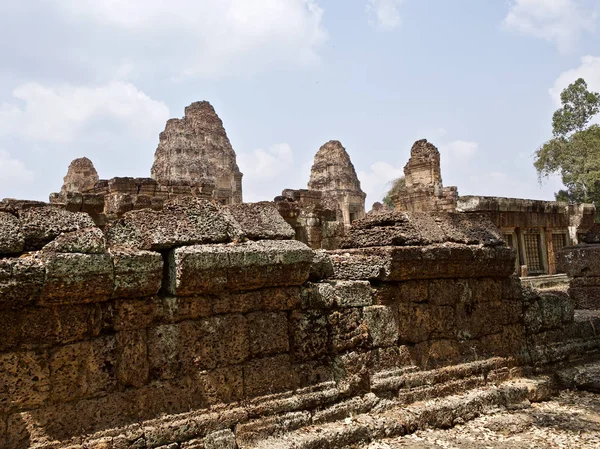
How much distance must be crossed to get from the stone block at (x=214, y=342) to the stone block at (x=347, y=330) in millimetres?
826

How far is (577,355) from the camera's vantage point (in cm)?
645

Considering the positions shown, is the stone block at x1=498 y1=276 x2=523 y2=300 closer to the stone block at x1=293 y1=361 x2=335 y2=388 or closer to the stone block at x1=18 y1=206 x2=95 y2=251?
the stone block at x1=293 y1=361 x2=335 y2=388

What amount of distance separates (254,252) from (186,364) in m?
0.91

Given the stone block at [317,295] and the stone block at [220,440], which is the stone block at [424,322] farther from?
the stone block at [220,440]

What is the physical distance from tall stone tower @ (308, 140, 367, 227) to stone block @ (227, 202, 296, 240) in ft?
99.8

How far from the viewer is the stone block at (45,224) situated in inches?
134

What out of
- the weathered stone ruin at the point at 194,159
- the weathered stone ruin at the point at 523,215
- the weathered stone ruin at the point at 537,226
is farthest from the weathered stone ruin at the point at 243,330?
the weathered stone ruin at the point at 194,159

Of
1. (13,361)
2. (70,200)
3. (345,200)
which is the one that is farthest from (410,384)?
(345,200)

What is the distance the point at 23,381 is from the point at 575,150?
35.5 metres

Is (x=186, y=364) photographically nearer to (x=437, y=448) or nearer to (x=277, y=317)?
(x=277, y=317)

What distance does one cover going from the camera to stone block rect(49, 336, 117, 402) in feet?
11.0

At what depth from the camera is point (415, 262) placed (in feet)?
16.6

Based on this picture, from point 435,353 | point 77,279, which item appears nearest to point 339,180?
point 435,353

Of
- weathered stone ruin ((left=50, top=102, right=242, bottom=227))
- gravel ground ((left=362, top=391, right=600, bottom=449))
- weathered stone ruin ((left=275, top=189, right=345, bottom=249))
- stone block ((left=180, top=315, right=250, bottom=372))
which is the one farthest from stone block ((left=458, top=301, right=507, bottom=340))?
weathered stone ruin ((left=50, top=102, right=242, bottom=227))
